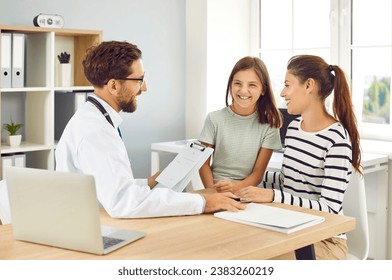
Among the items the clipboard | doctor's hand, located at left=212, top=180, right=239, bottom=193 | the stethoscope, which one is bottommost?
doctor's hand, located at left=212, top=180, right=239, bottom=193

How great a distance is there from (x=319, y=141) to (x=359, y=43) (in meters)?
1.70

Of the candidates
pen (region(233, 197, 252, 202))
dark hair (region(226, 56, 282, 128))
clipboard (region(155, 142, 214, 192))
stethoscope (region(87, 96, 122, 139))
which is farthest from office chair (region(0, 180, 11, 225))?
dark hair (region(226, 56, 282, 128))

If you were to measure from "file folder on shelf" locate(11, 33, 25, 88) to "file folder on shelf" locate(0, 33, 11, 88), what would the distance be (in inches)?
1.0

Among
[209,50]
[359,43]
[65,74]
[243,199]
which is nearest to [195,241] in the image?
[243,199]

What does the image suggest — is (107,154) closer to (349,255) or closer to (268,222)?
(268,222)

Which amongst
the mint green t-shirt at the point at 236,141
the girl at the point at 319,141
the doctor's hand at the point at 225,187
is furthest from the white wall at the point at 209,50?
the doctor's hand at the point at 225,187

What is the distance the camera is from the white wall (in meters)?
4.13

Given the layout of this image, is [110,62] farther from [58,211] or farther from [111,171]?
[58,211]

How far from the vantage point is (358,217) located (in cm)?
232

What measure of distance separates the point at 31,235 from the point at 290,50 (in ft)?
9.48

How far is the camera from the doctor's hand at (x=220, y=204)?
1.90 metres

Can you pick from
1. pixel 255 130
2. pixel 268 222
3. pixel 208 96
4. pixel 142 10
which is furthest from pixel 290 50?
pixel 268 222

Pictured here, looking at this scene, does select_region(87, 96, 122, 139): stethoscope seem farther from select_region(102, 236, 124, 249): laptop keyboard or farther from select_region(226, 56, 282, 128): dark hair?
select_region(226, 56, 282, 128): dark hair

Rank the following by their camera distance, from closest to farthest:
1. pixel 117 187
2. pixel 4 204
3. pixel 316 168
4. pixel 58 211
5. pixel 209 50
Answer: pixel 58 211 < pixel 117 187 < pixel 4 204 < pixel 316 168 < pixel 209 50
